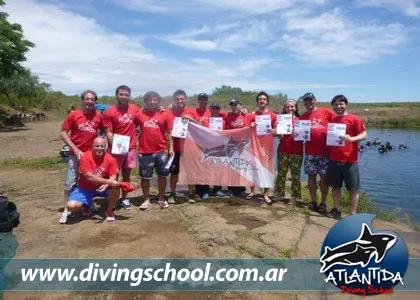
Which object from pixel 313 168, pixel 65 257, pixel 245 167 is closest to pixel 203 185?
pixel 245 167

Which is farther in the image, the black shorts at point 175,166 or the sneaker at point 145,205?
the black shorts at point 175,166

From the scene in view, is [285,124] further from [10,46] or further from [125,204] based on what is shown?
[10,46]

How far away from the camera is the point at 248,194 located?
693cm

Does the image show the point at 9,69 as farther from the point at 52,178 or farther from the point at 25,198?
the point at 25,198

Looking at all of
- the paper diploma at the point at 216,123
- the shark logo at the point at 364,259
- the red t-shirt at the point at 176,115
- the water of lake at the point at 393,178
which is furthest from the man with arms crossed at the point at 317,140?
the water of lake at the point at 393,178

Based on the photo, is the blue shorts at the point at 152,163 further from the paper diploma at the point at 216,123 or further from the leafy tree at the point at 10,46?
the leafy tree at the point at 10,46

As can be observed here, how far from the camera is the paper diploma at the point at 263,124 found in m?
6.12

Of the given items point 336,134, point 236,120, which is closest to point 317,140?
point 336,134

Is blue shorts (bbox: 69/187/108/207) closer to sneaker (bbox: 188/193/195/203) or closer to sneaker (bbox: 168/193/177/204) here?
sneaker (bbox: 168/193/177/204)

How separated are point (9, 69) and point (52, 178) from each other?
1577 centimetres

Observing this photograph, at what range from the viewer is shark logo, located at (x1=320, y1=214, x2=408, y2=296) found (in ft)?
11.7

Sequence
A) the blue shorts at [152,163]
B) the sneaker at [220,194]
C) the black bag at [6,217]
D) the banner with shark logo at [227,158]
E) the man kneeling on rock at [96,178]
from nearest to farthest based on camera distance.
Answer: the black bag at [6,217], the man kneeling on rock at [96,178], the blue shorts at [152,163], the banner with shark logo at [227,158], the sneaker at [220,194]

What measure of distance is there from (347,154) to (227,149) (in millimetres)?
2281

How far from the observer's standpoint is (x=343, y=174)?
17.8 feet
